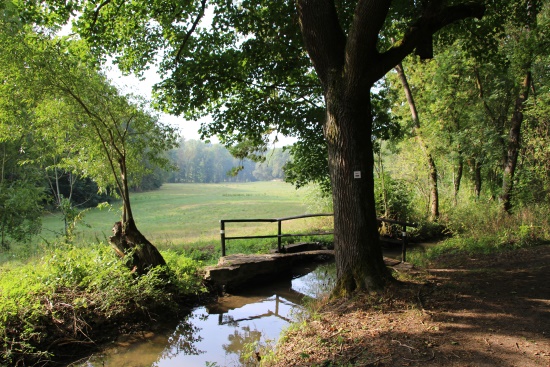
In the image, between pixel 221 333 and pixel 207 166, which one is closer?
pixel 221 333

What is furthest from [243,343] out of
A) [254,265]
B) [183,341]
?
[254,265]

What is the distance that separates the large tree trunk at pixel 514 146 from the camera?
1202 centimetres

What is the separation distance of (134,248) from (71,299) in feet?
4.86

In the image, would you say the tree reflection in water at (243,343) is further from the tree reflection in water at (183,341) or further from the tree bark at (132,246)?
the tree bark at (132,246)

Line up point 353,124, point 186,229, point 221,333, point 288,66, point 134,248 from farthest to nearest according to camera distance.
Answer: point 186,229 → point 288,66 → point 134,248 → point 221,333 → point 353,124

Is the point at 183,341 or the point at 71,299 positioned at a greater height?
the point at 71,299

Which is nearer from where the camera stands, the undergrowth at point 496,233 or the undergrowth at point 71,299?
the undergrowth at point 71,299

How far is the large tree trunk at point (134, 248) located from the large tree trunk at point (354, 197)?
405cm

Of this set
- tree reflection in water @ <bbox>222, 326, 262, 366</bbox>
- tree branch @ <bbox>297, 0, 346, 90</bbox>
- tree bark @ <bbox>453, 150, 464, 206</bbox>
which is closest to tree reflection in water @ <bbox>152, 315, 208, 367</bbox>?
tree reflection in water @ <bbox>222, 326, 262, 366</bbox>

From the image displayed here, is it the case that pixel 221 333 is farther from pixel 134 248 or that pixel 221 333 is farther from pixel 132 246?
pixel 132 246

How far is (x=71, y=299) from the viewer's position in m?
5.78

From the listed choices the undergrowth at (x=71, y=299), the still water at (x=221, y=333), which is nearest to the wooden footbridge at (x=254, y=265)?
the still water at (x=221, y=333)

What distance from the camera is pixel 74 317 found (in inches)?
218

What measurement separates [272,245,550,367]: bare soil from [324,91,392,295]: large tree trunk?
13.2 inches
